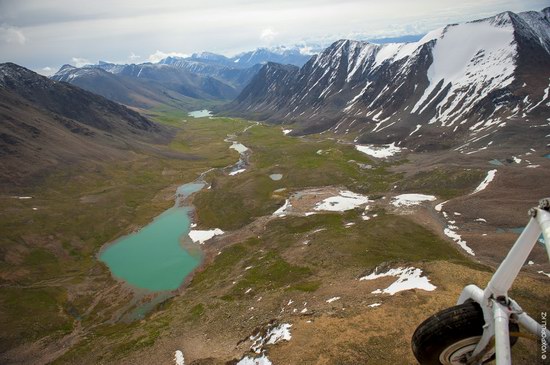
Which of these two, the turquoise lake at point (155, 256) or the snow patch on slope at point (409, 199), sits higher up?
the snow patch on slope at point (409, 199)

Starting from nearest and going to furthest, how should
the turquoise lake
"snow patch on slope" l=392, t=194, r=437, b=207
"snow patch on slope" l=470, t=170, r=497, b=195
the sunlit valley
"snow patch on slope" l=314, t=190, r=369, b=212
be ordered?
1. the sunlit valley
2. the turquoise lake
3. "snow patch on slope" l=392, t=194, r=437, b=207
4. "snow patch on slope" l=470, t=170, r=497, b=195
5. "snow patch on slope" l=314, t=190, r=369, b=212

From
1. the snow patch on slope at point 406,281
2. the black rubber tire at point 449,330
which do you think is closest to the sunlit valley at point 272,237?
the snow patch on slope at point 406,281

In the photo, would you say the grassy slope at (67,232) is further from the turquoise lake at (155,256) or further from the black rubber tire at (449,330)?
the black rubber tire at (449,330)

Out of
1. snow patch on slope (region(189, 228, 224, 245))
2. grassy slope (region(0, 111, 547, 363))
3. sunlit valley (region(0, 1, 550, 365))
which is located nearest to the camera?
sunlit valley (region(0, 1, 550, 365))

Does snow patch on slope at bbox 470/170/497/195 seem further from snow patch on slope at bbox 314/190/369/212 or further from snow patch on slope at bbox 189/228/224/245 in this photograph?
snow patch on slope at bbox 189/228/224/245

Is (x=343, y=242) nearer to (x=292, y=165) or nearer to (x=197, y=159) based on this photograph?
(x=292, y=165)

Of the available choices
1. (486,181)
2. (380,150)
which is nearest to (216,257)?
(486,181)

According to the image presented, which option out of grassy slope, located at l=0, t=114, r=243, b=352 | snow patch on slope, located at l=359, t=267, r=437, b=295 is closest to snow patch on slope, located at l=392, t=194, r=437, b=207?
snow patch on slope, located at l=359, t=267, r=437, b=295

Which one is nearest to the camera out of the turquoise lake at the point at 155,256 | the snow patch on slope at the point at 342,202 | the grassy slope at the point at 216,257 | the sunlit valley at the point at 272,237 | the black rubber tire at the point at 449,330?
the black rubber tire at the point at 449,330
